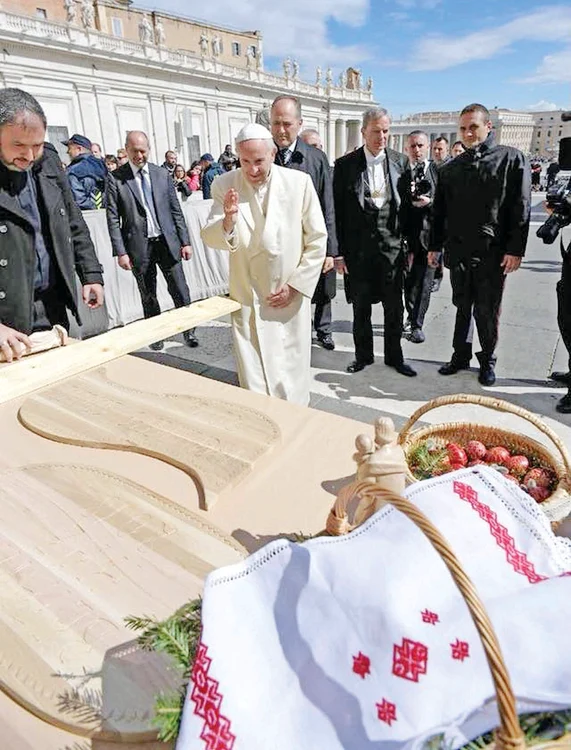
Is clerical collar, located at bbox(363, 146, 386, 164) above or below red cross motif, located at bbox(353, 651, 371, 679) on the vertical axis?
above

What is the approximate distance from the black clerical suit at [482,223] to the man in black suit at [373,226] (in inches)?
13.9

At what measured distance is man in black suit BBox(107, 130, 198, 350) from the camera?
4449mm

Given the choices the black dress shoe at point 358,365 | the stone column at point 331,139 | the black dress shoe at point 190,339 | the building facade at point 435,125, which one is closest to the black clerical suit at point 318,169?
the black dress shoe at point 358,365

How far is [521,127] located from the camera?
107m

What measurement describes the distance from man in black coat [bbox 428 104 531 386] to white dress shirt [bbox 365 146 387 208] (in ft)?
1.33

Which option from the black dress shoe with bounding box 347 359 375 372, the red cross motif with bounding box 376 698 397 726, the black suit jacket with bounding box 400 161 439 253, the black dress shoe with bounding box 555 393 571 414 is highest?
the black suit jacket with bounding box 400 161 439 253

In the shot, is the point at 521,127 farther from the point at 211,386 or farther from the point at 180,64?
the point at 211,386

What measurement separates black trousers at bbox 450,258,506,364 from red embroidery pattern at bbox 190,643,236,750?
11.2ft

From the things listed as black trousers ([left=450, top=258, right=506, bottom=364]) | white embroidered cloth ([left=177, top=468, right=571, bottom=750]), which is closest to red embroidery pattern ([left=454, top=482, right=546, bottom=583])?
white embroidered cloth ([left=177, top=468, right=571, bottom=750])

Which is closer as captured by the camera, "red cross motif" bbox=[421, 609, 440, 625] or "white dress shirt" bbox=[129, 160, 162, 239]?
"red cross motif" bbox=[421, 609, 440, 625]

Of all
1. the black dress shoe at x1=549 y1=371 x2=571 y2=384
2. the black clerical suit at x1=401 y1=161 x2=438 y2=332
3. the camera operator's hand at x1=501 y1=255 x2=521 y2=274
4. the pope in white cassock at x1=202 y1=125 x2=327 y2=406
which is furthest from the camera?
the black clerical suit at x1=401 y1=161 x2=438 y2=332

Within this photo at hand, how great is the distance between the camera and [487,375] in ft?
12.6

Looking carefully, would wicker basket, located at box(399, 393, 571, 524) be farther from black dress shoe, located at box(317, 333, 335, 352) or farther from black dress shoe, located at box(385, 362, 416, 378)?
black dress shoe, located at box(317, 333, 335, 352)

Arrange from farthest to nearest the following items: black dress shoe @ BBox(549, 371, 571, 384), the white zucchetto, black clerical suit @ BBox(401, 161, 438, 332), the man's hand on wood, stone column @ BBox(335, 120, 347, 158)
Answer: stone column @ BBox(335, 120, 347, 158) < black clerical suit @ BBox(401, 161, 438, 332) < black dress shoe @ BBox(549, 371, 571, 384) < the white zucchetto < the man's hand on wood
